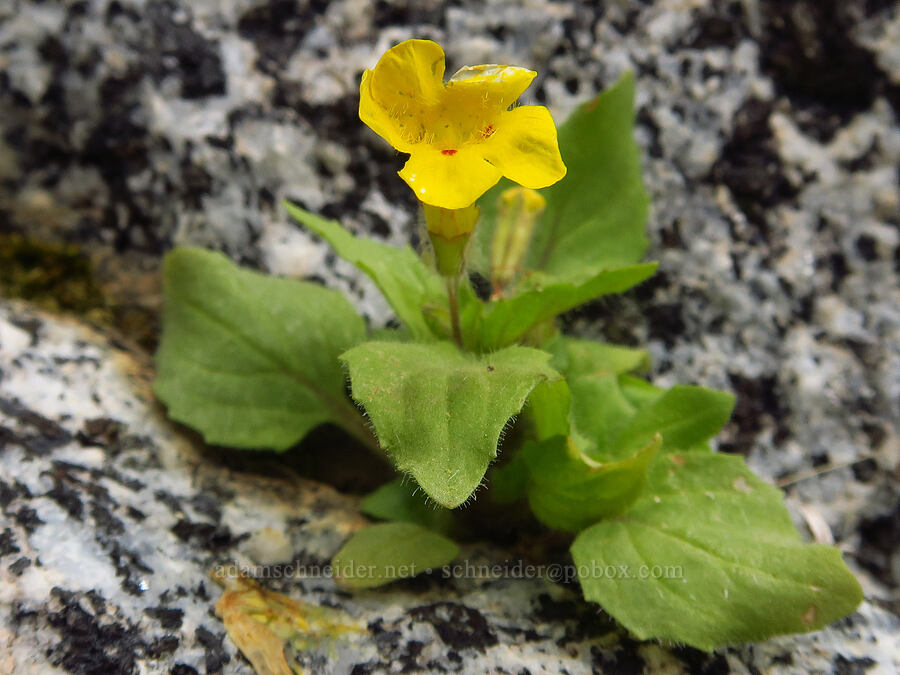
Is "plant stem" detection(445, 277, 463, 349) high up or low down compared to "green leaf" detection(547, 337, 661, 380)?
up

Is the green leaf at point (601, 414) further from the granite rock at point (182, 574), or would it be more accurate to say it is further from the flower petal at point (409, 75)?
the flower petal at point (409, 75)

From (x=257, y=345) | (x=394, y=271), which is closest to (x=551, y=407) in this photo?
(x=394, y=271)

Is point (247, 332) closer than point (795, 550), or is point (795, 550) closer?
point (795, 550)

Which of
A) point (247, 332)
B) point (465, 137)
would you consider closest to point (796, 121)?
point (465, 137)

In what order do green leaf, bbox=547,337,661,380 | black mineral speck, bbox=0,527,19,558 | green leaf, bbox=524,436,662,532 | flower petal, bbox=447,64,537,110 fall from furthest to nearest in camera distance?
green leaf, bbox=547,337,661,380, green leaf, bbox=524,436,662,532, flower petal, bbox=447,64,537,110, black mineral speck, bbox=0,527,19,558

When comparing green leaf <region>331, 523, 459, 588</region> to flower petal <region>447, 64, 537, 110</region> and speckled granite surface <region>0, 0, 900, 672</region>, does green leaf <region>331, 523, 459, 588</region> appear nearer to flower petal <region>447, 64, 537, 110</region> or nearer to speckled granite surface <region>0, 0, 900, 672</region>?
speckled granite surface <region>0, 0, 900, 672</region>

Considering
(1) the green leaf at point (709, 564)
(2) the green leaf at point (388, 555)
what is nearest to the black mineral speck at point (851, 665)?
(1) the green leaf at point (709, 564)

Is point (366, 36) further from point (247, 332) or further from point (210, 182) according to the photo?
point (247, 332)

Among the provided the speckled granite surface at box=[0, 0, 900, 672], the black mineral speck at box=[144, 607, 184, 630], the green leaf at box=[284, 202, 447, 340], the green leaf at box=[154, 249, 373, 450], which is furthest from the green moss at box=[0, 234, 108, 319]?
the black mineral speck at box=[144, 607, 184, 630]
